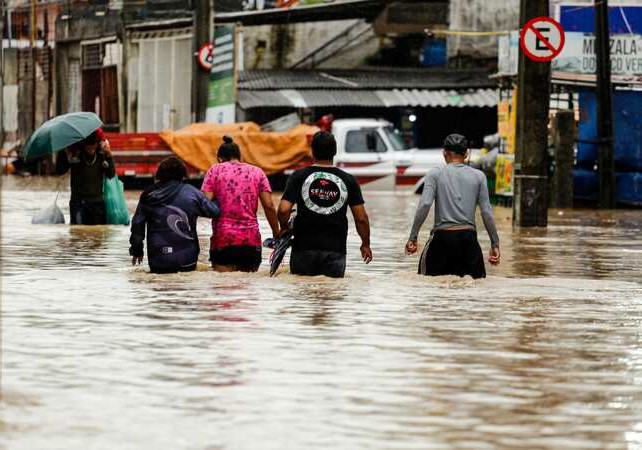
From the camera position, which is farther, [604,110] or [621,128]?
[621,128]

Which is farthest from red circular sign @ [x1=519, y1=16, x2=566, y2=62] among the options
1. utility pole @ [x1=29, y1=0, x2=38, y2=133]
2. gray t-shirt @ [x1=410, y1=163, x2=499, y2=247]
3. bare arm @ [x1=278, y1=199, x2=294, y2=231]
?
utility pole @ [x1=29, y1=0, x2=38, y2=133]

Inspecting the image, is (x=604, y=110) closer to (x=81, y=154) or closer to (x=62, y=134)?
(x=81, y=154)

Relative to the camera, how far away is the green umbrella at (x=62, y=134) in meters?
19.4

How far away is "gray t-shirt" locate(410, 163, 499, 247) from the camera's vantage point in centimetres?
1303

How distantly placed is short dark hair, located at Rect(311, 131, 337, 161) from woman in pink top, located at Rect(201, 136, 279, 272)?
951 millimetres

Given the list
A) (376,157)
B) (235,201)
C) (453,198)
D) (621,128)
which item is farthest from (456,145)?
(376,157)

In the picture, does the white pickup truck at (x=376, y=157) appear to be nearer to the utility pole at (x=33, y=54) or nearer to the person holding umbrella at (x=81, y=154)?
the person holding umbrella at (x=81, y=154)

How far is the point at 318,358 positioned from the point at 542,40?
46.7 feet

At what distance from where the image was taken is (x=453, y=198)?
13062mm

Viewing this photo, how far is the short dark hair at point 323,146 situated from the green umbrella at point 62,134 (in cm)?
691

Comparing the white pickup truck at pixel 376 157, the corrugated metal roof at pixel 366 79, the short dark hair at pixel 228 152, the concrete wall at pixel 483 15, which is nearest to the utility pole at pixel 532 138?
the short dark hair at pixel 228 152

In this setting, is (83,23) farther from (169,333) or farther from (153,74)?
(169,333)

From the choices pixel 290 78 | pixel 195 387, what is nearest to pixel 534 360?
pixel 195 387

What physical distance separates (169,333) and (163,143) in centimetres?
2911
